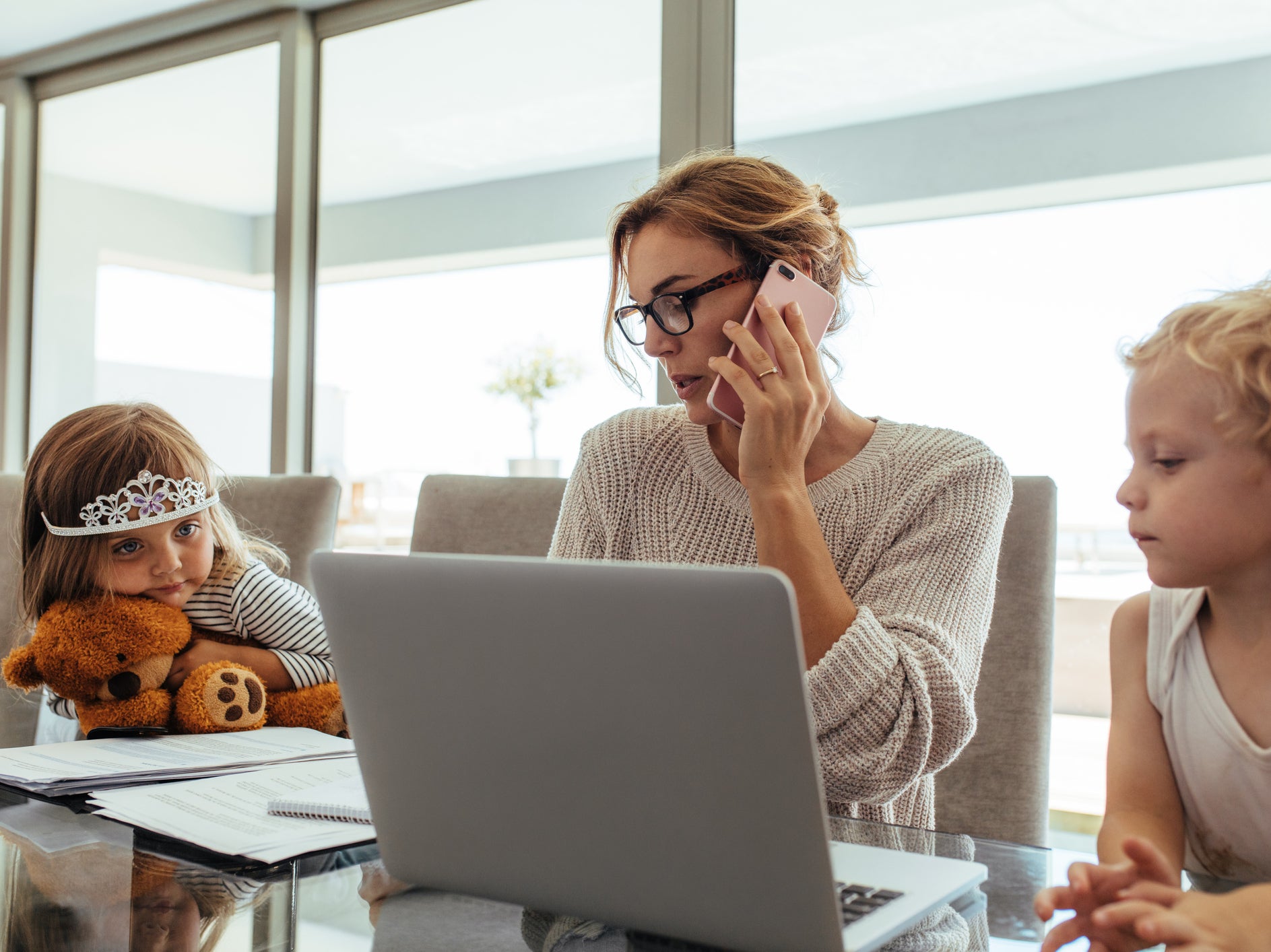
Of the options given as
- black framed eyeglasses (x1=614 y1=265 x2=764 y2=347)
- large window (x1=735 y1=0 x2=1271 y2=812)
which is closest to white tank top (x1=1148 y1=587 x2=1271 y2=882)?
black framed eyeglasses (x1=614 y1=265 x2=764 y2=347)

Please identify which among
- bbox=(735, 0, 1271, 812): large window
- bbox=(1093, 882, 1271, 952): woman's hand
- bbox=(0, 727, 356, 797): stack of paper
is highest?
bbox=(735, 0, 1271, 812): large window

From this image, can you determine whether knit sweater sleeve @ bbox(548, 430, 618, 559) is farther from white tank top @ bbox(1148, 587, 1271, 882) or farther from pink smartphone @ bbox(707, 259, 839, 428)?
white tank top @ bbox(1148, 587, 1271, 882)

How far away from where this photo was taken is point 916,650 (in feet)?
3.40

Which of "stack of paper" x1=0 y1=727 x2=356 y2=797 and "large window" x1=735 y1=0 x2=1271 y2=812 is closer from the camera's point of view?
"stack of paper" x1=0 y1=727 x2=356 y2=797

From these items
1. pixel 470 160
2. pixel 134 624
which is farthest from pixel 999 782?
pixel 470 160

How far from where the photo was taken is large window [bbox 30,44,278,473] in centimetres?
397

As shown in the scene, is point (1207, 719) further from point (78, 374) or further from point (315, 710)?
point (78, 374)

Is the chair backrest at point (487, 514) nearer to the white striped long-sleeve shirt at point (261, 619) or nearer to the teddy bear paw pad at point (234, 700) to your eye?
the white striped long-sleeve shirt at point (261, 619)

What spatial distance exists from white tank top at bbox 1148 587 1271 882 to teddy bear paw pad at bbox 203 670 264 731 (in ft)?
3.08

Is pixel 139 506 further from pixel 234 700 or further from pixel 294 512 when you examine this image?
pixel 294 512

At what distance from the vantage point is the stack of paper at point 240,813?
778mm

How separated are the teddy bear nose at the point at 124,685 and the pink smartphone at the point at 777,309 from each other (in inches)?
28.8

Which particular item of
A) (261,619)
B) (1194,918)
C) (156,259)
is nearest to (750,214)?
(261,619)

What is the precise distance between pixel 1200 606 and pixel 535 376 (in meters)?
2.75
